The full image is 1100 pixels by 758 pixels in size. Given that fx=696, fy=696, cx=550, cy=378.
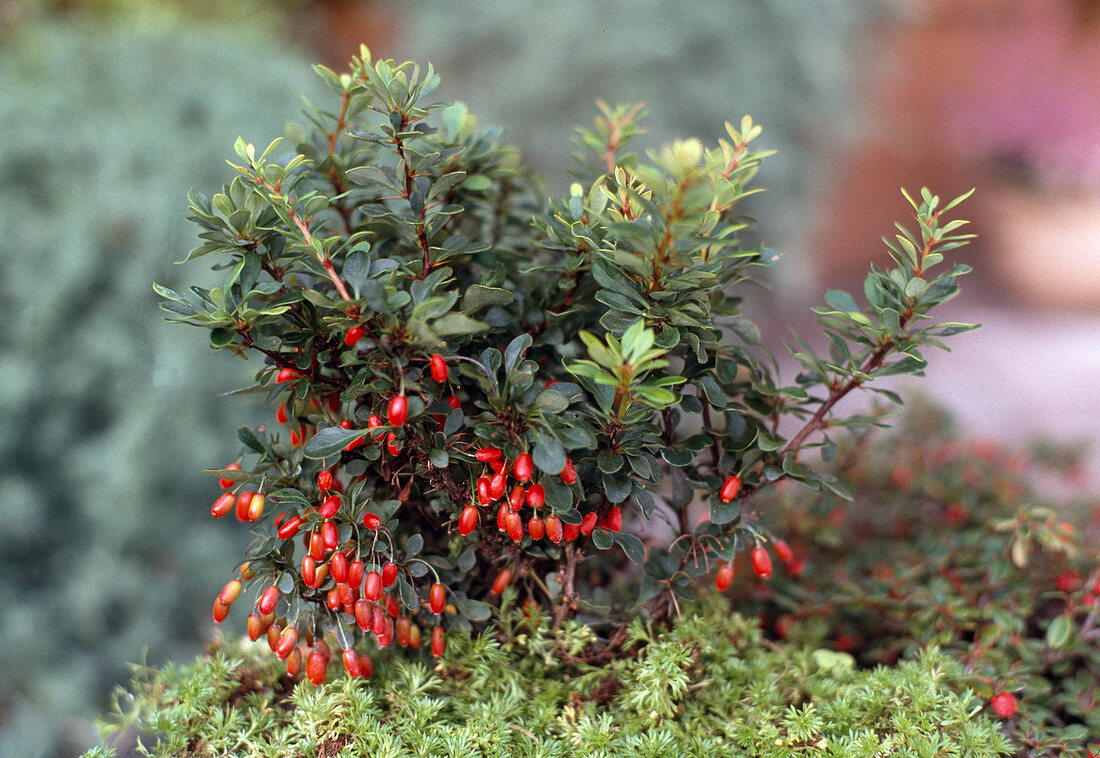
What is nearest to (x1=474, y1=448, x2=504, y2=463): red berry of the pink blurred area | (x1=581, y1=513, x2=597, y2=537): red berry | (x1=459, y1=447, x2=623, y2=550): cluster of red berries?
(x1=459, y1=447, x2=623, y2=550): cluster of red berries

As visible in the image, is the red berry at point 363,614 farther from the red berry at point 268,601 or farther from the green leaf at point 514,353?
the green leaf at point 514,353

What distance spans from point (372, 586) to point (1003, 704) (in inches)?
25.7

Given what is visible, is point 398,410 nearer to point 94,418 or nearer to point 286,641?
point 286,641

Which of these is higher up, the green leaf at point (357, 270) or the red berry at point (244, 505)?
the green leaf at point (357, 270)

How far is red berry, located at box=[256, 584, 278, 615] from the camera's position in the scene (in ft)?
1.94

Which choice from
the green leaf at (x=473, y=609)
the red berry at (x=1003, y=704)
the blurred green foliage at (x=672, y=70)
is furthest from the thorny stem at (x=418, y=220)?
the blurred green foliage at (x=672, y=70)

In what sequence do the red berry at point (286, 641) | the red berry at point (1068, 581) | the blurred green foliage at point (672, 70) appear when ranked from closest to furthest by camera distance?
the red berry at point (286, 641)
the red berry at point (1068, 581)
the blurred green foliage at point (672, 70)

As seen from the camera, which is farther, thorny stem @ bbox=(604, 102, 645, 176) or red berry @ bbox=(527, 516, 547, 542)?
thorny stem @ bbox=(604, 102, 645, 176)

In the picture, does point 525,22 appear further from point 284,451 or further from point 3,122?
point 284,451

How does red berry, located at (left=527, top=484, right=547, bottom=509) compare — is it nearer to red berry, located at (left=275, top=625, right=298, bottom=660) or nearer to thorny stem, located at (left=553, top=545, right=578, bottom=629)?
thorny stem, located at (left=553, top=545, right=578, bottom=629)

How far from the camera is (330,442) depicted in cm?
54

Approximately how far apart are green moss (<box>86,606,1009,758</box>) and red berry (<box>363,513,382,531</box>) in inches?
7.0

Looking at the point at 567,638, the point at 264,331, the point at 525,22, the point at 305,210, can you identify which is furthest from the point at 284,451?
the point at 525,22

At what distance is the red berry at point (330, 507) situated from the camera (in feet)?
1.90
